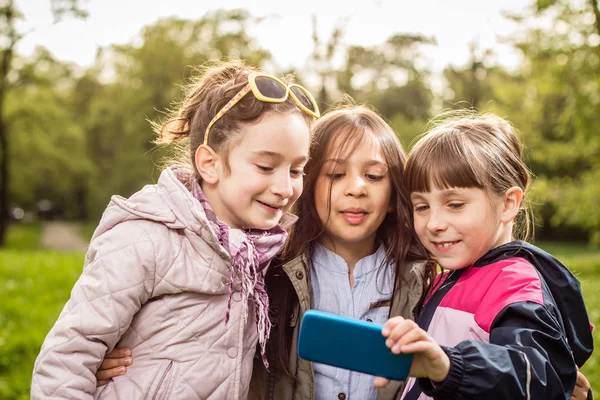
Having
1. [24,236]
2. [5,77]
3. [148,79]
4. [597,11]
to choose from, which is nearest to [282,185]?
[597,11]

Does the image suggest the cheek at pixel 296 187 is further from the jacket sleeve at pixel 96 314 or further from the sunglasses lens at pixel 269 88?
the jacket sleeve at pixel 96 314

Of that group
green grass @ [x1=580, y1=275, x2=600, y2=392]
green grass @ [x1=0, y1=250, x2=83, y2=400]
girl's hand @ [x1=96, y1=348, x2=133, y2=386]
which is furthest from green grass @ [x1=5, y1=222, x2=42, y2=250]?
girl's hand @ [x1=96, y1=348, x2=133, y2=386]

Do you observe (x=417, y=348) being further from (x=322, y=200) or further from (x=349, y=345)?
(x=322, y=200)

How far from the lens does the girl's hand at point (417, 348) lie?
58.4 inches

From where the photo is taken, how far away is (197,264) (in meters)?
2.14

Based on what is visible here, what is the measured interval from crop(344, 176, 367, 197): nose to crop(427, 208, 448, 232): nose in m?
0.40

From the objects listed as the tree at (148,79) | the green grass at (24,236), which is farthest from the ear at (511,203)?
the green grass at (24,236)

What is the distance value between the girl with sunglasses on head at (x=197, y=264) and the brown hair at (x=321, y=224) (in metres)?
0.27

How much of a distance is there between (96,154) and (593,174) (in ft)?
95.5

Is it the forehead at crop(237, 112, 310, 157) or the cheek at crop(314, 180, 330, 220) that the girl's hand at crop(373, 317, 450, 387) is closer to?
the forehead at crop(237, 112, 310, 157)

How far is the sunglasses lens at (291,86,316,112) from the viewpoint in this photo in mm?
2428

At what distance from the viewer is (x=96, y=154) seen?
3606 cm

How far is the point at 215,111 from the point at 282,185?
41cm

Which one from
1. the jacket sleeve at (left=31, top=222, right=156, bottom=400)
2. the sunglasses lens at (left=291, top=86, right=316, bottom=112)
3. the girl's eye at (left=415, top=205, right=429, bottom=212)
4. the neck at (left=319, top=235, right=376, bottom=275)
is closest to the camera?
the jacket sleeve at (left=31, top=222, right=156, bottom=400)
